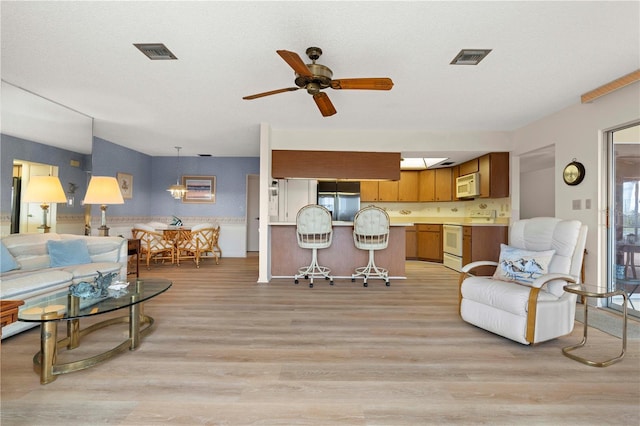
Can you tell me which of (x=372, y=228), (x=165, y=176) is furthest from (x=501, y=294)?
(x=165, y=176)

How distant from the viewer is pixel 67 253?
11.4ft

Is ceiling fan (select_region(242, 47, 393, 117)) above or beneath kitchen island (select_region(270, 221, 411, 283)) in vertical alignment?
above

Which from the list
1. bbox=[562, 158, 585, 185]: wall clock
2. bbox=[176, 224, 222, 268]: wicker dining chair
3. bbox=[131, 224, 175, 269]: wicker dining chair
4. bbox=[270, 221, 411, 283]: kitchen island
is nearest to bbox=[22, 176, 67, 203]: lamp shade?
bbox=[131, 224, 175, 269]: wicker dining chair

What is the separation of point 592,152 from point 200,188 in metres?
7.45

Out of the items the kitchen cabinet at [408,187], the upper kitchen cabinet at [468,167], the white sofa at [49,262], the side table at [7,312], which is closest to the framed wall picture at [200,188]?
the white sofa at [49,262]

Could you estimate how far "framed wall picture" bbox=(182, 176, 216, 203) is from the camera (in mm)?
7730

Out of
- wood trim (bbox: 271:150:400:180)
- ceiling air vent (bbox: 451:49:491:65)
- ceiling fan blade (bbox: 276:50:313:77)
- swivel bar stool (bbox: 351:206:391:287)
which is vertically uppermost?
ceiling air vent (bbox: 451:49:491:65)

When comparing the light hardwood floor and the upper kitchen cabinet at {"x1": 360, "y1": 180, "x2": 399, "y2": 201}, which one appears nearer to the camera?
the light hardwood floor

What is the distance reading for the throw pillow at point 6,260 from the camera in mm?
2998

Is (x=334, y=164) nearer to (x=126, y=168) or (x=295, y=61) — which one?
(x=295, y=61)

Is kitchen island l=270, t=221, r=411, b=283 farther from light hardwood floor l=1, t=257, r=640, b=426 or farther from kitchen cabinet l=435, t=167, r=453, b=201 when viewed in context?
kitchen cabinet l=435, t=167, r=453, b=201

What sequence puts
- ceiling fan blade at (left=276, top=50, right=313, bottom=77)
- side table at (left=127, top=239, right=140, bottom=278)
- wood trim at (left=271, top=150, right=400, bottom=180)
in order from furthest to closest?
wood trim at (left=271, top=150, right=400, bottom=180) → side table at (left=127, top=239, right=140, bottom=278) → ceiling fan blade at (left=276, top=50, right=313, bottom=77)

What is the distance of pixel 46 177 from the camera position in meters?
3.99

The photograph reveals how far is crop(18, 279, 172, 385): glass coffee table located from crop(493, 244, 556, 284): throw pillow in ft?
10.3
